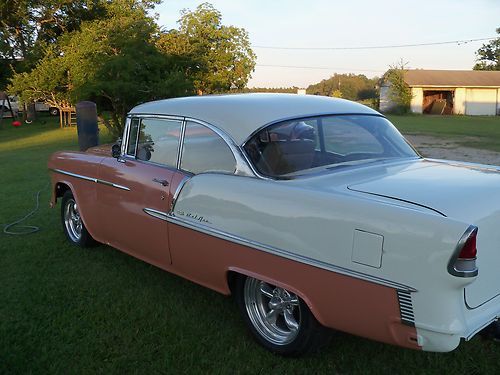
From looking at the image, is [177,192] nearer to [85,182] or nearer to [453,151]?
[85,182]

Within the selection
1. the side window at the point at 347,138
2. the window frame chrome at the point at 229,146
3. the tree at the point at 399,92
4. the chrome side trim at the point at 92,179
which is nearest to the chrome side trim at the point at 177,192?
the window frame chrome at the point at 229,146

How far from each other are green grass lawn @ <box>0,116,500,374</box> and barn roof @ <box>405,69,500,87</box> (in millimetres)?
42397

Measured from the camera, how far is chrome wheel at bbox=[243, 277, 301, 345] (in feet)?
10.1

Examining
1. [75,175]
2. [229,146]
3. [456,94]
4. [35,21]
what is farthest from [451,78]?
[229,146]

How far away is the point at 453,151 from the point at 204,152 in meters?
13.0

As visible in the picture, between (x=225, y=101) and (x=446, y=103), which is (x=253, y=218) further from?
(x=446, y=103)

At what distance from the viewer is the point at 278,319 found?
10.6 feet

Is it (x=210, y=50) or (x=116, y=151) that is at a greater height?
(x=210, y=50)

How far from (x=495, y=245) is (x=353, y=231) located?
2.39 feet

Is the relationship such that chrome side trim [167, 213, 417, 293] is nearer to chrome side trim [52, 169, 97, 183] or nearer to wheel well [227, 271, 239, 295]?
wheel well [227, 271, 239, 295]

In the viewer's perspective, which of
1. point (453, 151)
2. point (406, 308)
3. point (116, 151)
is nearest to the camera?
point (406, 308)

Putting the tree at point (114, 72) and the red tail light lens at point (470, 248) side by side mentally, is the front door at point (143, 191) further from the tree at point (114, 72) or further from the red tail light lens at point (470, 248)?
the tree at point (114, 72)

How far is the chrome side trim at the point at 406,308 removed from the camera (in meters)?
2.35

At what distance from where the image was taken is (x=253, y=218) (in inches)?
117
